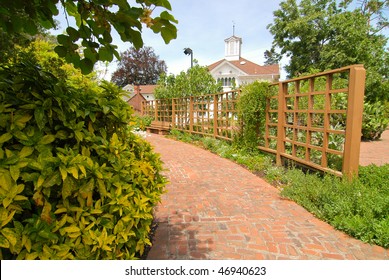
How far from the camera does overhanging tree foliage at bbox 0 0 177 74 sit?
1285 millimetres

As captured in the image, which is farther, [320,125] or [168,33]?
[320,125]

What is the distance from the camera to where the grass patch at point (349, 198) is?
107 inches

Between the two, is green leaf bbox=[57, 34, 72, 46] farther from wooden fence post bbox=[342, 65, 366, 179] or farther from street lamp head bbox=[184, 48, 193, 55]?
street lamp head bbox=[184, 48, 193, 55]

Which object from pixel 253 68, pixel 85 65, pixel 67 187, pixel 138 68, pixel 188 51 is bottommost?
pixel 67 187

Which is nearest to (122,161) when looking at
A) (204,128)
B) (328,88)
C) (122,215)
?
(122,215)

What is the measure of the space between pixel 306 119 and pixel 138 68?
43272 mm

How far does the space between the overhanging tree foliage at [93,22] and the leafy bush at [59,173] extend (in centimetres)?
25

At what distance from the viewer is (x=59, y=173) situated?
1366 mm

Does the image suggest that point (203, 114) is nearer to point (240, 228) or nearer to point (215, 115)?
point (215, 115)

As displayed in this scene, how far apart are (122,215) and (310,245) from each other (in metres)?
2.00

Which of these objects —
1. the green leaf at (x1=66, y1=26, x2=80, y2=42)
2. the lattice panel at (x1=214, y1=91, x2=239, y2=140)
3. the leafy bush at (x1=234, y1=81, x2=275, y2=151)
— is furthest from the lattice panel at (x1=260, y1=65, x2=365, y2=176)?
the green leaf at (x1=66, y1=26, x2=80, y2=42)

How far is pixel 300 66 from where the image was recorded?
18.5 meters

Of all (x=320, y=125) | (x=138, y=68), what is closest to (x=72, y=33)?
(x=320, y=125)

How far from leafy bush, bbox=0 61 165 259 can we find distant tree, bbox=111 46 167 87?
143 feet
